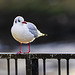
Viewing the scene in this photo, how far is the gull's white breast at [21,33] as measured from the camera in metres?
1.15

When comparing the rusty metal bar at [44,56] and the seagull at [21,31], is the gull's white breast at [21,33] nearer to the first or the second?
the seagull at [21,31]

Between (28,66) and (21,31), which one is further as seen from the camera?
(21,31)

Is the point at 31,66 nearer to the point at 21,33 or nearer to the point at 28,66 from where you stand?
the point at 28,66

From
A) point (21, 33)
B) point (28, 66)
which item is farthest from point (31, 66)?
point (21, 33)

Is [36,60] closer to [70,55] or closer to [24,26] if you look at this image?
[70,55]

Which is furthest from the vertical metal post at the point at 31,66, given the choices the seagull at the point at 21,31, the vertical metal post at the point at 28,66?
the seagull at the point at 21,31

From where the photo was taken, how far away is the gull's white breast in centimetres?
115

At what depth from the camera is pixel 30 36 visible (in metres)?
1.24

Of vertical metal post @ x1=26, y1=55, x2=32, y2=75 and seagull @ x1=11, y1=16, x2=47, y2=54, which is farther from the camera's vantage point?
seagull @ x1=11, y1=16, x2=47, y2=54

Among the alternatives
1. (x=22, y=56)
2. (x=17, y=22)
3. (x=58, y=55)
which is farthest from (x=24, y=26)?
(x=58, y=55)

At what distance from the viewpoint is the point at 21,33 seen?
1.17m

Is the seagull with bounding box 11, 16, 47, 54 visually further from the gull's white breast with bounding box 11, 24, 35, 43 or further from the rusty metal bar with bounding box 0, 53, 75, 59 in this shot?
the rusty metal bar with bounding box 0, 53, 75, 59

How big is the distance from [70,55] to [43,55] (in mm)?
145

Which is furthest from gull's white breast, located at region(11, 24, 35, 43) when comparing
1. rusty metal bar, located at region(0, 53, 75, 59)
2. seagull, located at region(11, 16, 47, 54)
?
rusty metal bar, located at region(0, 53, 75, 59)
